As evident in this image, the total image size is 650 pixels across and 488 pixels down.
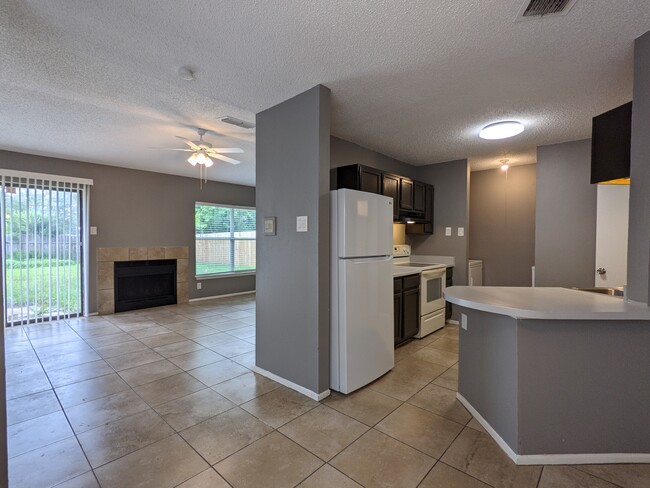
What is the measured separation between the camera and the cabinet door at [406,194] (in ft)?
13.1

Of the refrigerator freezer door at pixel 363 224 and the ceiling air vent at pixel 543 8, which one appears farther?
the refrigerator freezer door at pixel 363 224

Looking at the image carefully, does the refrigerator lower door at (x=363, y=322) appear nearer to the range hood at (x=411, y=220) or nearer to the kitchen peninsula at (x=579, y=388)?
the kitchen peninsula at (x=579, y=388)

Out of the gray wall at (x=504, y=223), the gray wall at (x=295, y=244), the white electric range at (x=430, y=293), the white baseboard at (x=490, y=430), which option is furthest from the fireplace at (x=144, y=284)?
the gray wall at (x=504, y=223)

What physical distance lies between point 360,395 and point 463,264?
2761 millimetres

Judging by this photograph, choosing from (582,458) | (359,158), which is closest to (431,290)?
(359,158)

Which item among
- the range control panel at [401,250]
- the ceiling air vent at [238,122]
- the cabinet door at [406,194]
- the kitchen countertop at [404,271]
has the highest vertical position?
the ceiling air vent at [238,122]

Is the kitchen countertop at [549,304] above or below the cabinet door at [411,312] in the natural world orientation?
above

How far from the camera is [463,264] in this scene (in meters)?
4.46

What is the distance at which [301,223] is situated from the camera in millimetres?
2531

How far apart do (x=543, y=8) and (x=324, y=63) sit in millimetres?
1228

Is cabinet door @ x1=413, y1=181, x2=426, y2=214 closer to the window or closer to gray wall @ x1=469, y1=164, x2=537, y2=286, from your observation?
gray wall @ x1=469, y1=164, x2=537, y2=286

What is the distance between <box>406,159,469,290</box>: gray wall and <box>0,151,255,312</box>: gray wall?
4.36 metres

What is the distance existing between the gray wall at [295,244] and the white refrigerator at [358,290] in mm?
91

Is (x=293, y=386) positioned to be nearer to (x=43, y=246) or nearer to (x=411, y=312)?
(x=411, y=312)
